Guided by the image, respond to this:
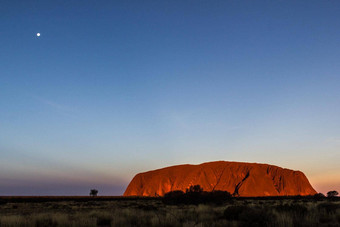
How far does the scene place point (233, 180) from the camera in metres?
107

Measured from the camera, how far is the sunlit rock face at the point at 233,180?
332ft

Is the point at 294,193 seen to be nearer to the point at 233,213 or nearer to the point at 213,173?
the point at 213,173

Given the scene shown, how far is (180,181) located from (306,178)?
59240 millimetres

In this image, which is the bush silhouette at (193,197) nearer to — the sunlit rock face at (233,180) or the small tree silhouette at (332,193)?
the sunlit rock face at (233,180)

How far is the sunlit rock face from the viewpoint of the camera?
10131 cm

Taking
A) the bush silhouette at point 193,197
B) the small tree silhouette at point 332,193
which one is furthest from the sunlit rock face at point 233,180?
the bush silhouette at point 193,197

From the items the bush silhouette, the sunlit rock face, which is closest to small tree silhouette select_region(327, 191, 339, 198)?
the sunlit rock face

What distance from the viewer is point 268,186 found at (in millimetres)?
101062

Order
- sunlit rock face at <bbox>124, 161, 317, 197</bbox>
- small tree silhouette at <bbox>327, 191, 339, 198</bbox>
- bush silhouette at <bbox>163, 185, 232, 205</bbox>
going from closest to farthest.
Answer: bush silhouette at <bbox>163, 185, 232, 205</bbox>, small tree silhouette at <bbox>327, 191, 339, 198</bbox>, sunlit rock face at <bbox>124, 161, 317, 197</bbox>

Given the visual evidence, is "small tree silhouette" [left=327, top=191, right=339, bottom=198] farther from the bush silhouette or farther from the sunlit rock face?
the bush silhouette

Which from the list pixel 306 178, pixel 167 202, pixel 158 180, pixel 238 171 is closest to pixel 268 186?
pixel 238 171

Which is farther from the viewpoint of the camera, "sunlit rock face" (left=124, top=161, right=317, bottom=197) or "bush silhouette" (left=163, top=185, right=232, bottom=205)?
"sunlit rock face" (left=124, top=161, right=317, bottom=197)

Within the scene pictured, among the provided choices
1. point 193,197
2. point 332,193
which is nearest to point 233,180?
point 332,193

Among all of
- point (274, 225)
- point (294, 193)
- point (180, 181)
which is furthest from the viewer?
point (180, 181)
